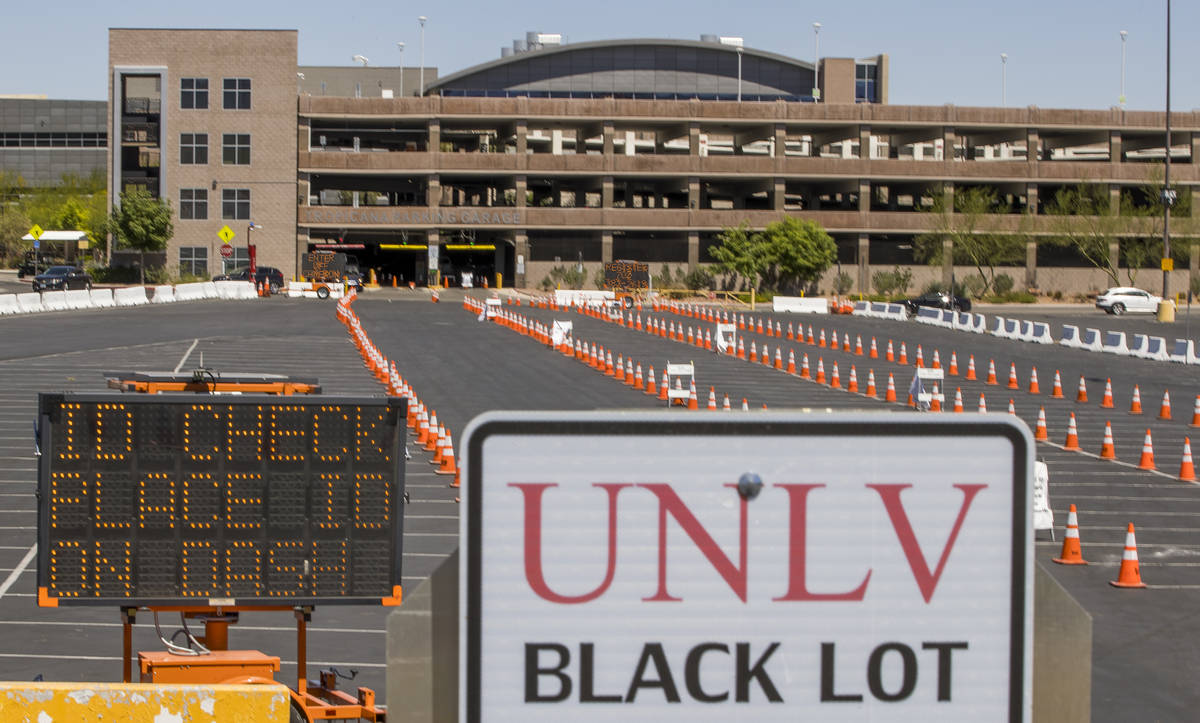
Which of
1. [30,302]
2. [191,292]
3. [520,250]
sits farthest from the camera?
[520,250]

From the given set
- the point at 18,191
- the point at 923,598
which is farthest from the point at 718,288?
the point at 923,598

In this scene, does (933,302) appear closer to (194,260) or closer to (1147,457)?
(194,260)

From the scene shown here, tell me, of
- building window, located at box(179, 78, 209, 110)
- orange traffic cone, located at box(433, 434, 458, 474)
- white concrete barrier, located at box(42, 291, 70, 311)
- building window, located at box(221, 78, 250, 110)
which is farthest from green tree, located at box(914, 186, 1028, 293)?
orange traffic cone, located at box(433, 434, 458, 474)

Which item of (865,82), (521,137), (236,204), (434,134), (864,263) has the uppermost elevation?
(865,82)

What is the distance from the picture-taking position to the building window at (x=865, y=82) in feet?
419

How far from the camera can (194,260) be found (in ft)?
339

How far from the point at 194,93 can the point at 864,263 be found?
162 feet

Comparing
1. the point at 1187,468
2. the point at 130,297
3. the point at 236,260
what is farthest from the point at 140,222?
the point at 1187,468

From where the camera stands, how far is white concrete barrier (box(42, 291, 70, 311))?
65.1 meters

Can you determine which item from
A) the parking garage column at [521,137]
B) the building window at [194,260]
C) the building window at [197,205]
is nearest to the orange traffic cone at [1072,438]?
the parking garage column at [521,137]

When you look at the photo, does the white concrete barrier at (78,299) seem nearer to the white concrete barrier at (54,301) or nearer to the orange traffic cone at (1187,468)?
the white concrete barrier at (54,301)

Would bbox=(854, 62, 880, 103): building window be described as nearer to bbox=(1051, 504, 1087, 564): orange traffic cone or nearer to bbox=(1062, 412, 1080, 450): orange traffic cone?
bbox=(1062, 412, 1080, 450): orange traffic cone

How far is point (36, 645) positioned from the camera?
47.3 feet

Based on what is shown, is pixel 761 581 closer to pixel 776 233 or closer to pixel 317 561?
pixel 317 561
